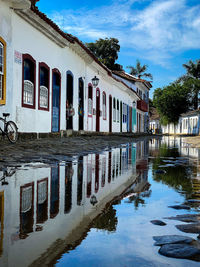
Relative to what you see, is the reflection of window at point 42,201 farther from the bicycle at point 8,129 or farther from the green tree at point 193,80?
the green tree at point 193,80

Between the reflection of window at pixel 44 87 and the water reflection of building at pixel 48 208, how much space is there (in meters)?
9.00

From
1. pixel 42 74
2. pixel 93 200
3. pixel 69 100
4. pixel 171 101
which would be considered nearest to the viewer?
pixel 93 200

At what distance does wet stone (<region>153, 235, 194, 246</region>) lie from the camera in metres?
1.60

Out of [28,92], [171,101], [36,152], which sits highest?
[171,101]

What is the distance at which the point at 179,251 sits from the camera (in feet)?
4.80

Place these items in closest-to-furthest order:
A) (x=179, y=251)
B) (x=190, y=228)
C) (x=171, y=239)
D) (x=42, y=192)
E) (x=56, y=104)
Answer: (x=179, y=251)
(x=171, y=239)
(x=190, y=228)
(x=42, y=192)
(x=56, y=104)

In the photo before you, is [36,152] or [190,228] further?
[36,152]

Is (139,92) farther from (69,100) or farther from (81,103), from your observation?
(69,100)

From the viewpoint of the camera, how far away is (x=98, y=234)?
1690mm

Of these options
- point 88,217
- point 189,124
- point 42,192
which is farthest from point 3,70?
point 189,124

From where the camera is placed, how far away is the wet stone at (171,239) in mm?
1597

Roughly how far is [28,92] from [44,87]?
155 cm

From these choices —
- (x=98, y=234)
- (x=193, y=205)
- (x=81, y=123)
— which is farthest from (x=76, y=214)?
(x=81, y=123)

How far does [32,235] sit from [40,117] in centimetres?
1120
